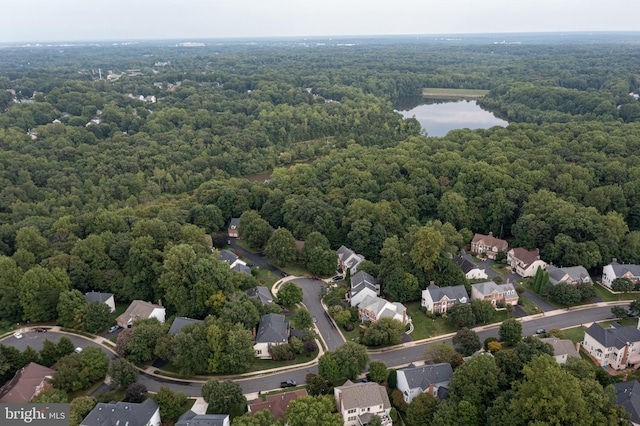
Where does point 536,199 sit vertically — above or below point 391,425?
above

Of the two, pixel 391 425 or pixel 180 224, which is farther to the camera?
pixel 180 224

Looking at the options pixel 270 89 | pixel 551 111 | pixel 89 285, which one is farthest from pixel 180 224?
pixel 551 111

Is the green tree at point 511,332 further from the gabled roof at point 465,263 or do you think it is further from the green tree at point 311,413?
the green tree at point 311,413

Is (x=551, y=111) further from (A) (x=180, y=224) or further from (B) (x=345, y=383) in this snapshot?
(B) (x=345, y=383)

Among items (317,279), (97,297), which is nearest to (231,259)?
(317,279)

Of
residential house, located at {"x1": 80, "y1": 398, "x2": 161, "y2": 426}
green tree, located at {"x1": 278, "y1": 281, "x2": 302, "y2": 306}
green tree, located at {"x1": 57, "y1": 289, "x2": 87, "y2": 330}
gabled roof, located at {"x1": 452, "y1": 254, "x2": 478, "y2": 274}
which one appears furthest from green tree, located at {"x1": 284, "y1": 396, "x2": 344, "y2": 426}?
gabled roof, located at {"x1": 452, "y1": 254, "x2": 478, "y2": 274}

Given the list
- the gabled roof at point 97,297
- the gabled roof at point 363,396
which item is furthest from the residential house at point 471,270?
the gabled roof at point 97,297

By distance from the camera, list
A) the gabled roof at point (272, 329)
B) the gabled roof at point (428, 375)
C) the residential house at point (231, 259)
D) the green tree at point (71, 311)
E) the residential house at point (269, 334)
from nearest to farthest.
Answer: the gabled roof at point (428, 375) → the residential house at point (269, 334) → the gabled roof at point (272, 329) → the green tree at point (71, 311) → the residential house at point (231, 259)
